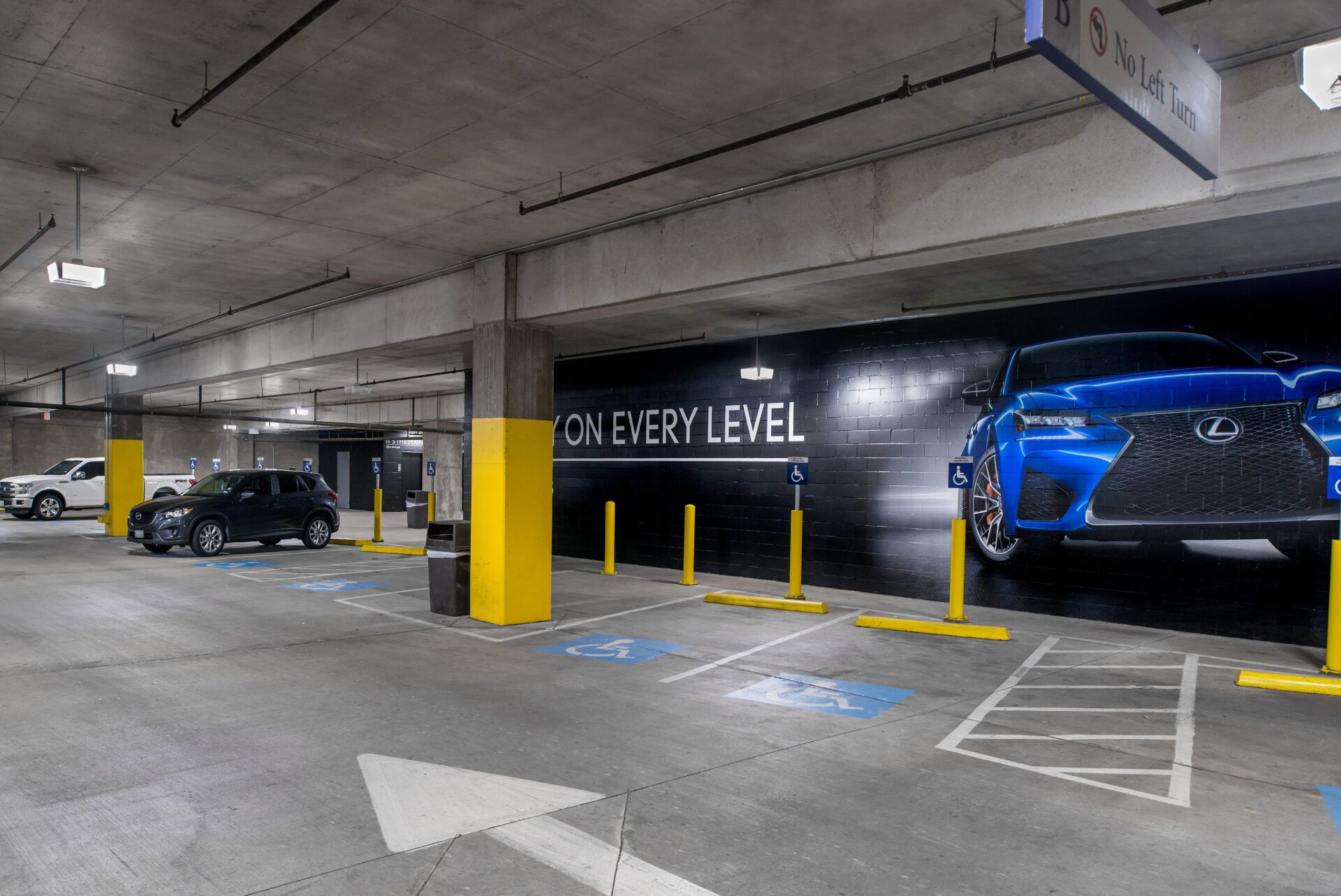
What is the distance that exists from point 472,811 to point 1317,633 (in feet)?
28.4

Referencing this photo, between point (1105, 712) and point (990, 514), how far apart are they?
4866mm

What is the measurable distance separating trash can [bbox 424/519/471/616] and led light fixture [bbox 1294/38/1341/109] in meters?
8.49

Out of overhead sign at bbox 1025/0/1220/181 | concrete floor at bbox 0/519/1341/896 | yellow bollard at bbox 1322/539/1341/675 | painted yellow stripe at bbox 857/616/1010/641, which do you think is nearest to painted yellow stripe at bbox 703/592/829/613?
painted yellow stripe at bbox 857/616/1010/641

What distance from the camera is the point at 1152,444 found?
373 inches

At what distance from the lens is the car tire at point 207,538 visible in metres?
15.5

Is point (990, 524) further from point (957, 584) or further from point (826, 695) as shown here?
point (826, 695)

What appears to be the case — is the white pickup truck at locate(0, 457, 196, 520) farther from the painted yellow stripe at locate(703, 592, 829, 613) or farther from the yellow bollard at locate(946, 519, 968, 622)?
the yellow bollard at locate(946, 519, 968, 622)

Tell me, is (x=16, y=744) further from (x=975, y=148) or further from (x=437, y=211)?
(x=975, y=148)

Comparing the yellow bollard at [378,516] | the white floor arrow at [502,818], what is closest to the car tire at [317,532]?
the yellow bollard at [378,516]

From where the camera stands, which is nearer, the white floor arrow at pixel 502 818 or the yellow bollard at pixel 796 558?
the white floor arrow at pixel 502 818

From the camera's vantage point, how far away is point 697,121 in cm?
632

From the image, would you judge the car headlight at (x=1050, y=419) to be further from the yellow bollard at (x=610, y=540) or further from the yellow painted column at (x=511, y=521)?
the yellow bollard at (x=610, y=540)

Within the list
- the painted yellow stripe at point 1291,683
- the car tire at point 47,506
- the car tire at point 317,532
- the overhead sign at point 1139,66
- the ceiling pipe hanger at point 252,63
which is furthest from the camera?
the car tire at point 47,506

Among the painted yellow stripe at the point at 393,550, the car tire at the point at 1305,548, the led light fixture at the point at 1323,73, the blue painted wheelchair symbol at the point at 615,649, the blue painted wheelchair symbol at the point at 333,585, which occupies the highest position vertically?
the led light fixture at the point at 1323,73
